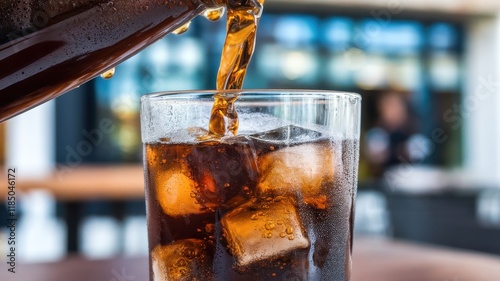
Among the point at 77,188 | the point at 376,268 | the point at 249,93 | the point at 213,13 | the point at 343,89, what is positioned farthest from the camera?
the point at 343,89

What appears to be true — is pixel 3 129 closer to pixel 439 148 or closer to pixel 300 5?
pixel 300 5

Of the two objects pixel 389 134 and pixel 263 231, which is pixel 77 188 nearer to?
pixel 263 231

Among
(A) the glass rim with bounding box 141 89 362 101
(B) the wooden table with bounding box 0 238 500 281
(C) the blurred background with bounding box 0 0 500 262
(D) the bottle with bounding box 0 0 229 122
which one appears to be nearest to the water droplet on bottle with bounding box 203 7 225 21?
(D) the bottle with bounding box 0 0 229 122

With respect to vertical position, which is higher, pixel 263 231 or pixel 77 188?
pixel 263 231

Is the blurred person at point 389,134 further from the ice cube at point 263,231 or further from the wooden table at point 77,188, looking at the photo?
the ice cube at point 263,231

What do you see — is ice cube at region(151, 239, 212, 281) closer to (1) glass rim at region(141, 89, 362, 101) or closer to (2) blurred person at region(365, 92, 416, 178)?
(1) glass rim at region(141, 89, 362, 101)

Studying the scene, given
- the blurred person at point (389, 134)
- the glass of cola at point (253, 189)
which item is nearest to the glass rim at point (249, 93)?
the glass of cola at point (253, 189)

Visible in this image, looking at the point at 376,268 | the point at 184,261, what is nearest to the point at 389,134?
the point at 376,268
